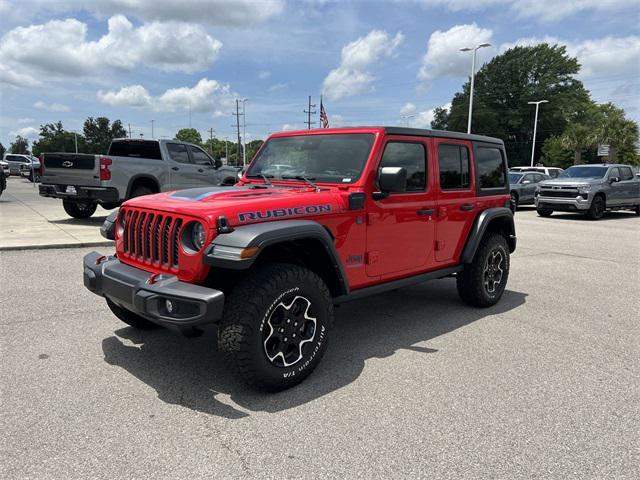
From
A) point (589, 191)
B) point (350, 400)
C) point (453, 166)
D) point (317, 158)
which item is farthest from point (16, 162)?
point (350, 400)

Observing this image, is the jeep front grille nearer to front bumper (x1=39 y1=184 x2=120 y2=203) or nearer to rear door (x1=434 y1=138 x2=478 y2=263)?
rear door (x1=434 y1=138 x2=478 y2=263)

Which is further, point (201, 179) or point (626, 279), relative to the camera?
point (201, 179)

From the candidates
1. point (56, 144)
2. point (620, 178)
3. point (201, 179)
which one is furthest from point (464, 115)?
point (56, 144)

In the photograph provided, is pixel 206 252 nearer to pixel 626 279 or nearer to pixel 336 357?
pixel 336 357

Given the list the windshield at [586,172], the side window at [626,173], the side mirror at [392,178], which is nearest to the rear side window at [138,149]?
the side mirror at [392,178]

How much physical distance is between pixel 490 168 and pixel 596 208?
12.2 m

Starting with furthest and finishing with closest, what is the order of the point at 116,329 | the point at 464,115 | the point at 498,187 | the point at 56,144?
the point at 56,144
the point at 464,115
the point at 498,187
the point at 116,329

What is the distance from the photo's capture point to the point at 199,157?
500 inches

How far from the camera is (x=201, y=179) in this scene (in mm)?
12523

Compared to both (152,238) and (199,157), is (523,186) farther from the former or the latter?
(152,238)

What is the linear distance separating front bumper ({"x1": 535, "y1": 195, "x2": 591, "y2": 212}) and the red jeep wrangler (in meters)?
11.9

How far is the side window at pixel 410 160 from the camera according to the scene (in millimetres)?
4164

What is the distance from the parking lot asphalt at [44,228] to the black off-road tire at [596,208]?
14139 mm

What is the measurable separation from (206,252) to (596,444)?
8.24 feet
